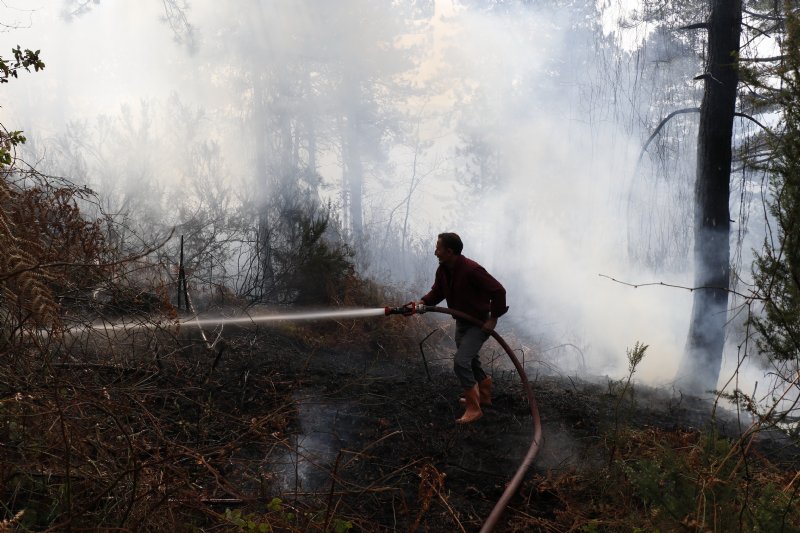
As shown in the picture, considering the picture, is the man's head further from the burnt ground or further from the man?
the burnt ground

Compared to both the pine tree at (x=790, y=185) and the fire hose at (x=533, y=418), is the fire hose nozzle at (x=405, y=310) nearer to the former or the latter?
the fire hose at (x=533, y=418)

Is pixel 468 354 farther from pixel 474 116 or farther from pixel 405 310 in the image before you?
pixel 474 116

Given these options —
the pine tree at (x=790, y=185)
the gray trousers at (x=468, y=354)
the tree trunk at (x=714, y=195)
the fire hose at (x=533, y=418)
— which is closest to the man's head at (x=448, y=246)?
the fire hose at (x=533, y=418)

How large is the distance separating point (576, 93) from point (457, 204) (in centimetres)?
953

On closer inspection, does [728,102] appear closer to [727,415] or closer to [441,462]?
[727,415]

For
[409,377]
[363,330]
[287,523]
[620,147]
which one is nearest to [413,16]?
[620,147]

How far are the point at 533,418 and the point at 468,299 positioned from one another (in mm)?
1183

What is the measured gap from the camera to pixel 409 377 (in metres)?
6.79

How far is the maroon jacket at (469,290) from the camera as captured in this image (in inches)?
208

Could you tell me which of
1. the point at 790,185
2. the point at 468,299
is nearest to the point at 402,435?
the point at 468,299

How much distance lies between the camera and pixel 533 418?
195 inches

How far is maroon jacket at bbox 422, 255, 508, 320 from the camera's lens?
528 cm

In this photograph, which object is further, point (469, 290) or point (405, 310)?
point (469, 290)

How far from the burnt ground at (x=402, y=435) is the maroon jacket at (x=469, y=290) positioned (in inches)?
40.6
